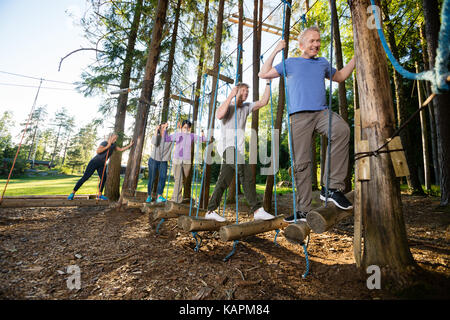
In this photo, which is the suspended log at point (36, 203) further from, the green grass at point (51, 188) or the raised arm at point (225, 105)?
the raised arm at point (225, 105)

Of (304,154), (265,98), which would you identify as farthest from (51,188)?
(304,154)

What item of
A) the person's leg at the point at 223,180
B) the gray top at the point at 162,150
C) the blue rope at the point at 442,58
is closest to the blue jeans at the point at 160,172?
the gray top at the point at 162,150

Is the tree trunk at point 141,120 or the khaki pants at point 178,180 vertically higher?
the tree trunk at point 141,120

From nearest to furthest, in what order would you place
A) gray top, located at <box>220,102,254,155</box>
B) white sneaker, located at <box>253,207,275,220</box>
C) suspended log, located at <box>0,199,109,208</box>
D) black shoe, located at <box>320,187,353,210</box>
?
black shoe, located at <box>320,187,353,210</box>, white sneaker, located at <box>253,207,275,220</box>, gray top, located at <box>220,102,254,155</box>, suspended log, located at <box>0,199,109,208</box>

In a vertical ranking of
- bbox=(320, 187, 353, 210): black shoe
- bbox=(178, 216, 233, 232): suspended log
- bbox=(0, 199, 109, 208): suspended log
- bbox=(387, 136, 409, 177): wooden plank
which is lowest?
bbox=(0, 199, 109, 208): suspended log

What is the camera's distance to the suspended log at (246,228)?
2178 millimetres

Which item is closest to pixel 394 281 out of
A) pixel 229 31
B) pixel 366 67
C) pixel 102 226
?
pixel 366 67

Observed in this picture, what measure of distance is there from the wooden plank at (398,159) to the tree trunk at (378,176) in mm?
49

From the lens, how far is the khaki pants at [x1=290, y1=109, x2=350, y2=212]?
2.08 m

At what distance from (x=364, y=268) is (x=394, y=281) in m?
0.21

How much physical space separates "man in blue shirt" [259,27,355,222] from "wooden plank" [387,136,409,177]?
37 cm

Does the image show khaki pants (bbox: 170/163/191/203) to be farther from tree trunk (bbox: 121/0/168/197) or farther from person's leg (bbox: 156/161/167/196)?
tree trunk (bbox: 121/0/168/197)

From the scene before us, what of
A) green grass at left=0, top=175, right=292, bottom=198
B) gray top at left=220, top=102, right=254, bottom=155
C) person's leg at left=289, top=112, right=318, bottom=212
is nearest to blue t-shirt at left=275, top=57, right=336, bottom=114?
person's leg at left=289, top=112, right=318, bottom=212

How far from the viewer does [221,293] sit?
6.22 feet
